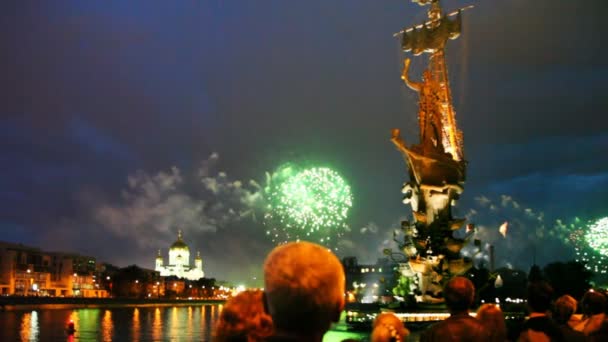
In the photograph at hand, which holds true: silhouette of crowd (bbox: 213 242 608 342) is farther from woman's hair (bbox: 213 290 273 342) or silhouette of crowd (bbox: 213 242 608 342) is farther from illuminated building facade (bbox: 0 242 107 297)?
illuminated building facade (bbox: 0 242 107 297)

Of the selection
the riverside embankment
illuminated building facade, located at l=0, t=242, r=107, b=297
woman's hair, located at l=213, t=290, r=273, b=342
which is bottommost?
the riverside embankment

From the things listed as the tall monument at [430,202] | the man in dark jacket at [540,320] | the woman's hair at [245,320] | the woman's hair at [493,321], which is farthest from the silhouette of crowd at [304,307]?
the tall monument at [430,202]

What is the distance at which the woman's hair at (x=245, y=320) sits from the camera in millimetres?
4754

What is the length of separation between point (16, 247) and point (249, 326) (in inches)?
6496

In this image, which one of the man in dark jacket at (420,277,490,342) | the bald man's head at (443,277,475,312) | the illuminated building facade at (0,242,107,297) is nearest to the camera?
the man in dark jacket at (420,277,490,342)

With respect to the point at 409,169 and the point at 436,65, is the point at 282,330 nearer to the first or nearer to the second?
the point at 409,169

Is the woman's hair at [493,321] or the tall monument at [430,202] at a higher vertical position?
the tall monument at [430,202]

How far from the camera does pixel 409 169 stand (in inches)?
2144

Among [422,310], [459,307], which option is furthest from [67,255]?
[459,307]

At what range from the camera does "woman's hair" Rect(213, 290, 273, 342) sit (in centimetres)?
475

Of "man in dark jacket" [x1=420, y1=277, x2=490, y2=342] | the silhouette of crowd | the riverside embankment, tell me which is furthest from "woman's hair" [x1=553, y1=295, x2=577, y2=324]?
the riverside embankment

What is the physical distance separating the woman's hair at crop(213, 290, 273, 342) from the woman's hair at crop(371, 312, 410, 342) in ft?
5.58

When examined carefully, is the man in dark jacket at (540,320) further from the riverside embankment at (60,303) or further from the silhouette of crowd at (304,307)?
the riverside embankment at (60,303)

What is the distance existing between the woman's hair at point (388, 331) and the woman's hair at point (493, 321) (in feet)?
4.61
